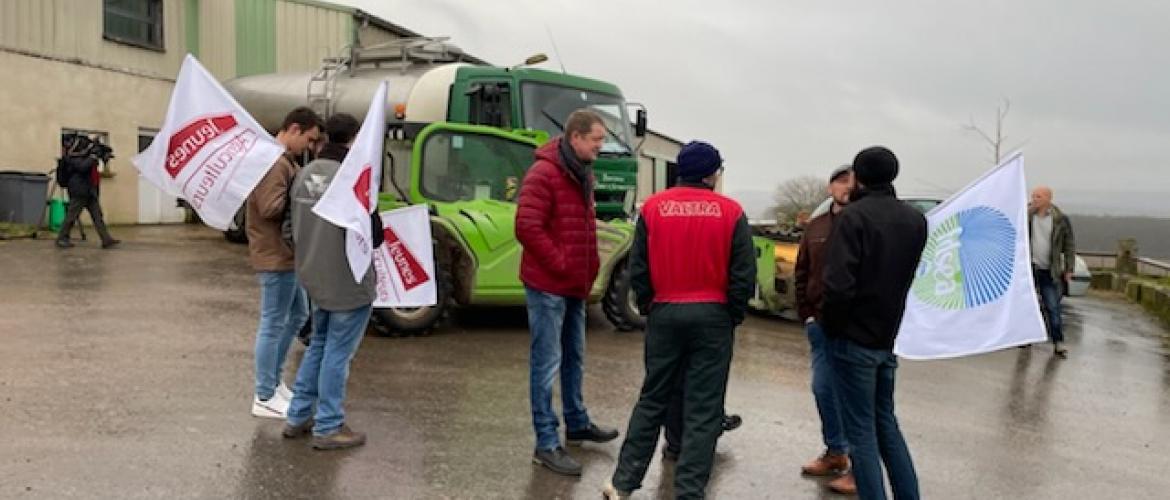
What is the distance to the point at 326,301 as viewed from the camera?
4.85m

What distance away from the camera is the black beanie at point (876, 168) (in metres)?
4.08

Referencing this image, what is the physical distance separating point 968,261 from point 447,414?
124 inches

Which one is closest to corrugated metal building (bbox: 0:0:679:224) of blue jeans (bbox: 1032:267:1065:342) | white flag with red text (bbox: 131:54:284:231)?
blue jeans (bbox: 1032:267:1065:342)

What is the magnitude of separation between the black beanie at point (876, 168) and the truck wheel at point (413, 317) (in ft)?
15.8

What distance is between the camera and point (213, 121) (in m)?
5.38

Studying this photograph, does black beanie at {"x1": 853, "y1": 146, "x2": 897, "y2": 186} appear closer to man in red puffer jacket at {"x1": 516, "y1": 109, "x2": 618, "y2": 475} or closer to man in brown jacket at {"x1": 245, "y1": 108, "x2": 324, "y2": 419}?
man in red puffer jacket at {"x1": 516, "y1": 109, "x2": 618, "y2": 475}

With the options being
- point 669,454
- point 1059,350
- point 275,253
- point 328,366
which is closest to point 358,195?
point 275,253

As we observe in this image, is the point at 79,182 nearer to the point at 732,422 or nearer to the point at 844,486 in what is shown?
the point at 732,422

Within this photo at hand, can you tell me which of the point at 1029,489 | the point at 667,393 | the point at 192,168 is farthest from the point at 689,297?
the point at 192,168

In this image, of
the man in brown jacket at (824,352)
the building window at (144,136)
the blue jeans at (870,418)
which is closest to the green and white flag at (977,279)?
the blue jeans at (870,418)

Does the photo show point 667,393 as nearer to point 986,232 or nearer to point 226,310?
point 986,232

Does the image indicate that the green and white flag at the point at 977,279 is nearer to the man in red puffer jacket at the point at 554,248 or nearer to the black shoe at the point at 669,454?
the black shoe at the point at 669,454

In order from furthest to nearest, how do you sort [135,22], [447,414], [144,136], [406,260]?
[144,136] < [135,22] < [406,260] < [447,414]

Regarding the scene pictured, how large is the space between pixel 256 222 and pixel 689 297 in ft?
8.66
